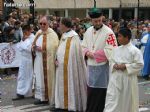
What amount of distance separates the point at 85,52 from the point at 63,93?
1.15 metres

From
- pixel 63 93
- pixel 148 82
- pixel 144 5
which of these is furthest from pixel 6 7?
pixel 144 5

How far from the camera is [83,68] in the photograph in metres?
9.76

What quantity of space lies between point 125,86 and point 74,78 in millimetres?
1767

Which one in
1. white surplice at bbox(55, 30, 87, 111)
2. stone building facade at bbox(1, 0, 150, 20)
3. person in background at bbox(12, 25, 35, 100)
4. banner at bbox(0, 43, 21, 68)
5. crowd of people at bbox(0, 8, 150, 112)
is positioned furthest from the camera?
stone building facade at bbox(1, 0, 150, 20)

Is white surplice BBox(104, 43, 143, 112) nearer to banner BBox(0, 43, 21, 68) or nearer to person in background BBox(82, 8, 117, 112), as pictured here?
person in background BBox(82, 8, 117, 112)

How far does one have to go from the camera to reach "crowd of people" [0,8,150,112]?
820cm

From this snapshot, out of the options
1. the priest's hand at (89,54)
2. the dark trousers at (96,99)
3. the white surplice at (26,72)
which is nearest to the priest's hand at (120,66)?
the priest's hand at (89,54)

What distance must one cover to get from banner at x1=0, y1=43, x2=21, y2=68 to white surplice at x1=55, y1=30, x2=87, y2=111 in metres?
6.09

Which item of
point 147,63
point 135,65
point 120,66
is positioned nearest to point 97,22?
point 120,66

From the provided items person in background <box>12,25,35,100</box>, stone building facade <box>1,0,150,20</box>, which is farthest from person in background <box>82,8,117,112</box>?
stone building facade <box>1,0,150,20</box>

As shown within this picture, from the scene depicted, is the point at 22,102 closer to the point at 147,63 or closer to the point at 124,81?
the point at 124,81

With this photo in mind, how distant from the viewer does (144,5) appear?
59.2 meters

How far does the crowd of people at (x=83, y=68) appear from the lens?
8195 millimetres

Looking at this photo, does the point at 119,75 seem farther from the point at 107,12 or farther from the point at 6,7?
the point at 107,12
